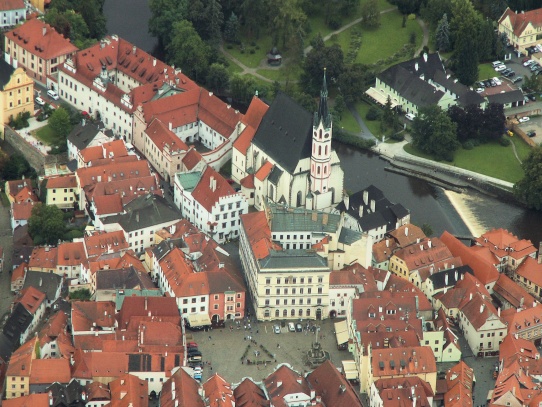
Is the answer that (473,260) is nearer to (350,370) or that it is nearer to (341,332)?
(341,332)

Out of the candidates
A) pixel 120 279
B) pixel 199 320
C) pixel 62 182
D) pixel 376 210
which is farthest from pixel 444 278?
pixel 62 182

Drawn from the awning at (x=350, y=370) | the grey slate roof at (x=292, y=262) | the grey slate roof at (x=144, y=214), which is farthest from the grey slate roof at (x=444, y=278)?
the grey slate roof at (x=144, y=214)

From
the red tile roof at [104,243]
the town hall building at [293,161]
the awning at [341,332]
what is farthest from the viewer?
the town hall building at [293,161]

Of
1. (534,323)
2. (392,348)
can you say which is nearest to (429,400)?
(392,348)

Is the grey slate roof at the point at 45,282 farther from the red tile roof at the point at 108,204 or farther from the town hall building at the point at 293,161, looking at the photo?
the town hall building at the point at 293,161

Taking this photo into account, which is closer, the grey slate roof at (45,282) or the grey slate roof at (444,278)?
the grey slate roof at (45,282)

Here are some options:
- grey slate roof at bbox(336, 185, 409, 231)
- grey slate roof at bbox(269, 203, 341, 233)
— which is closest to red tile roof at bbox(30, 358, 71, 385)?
grey slate roof at bbox(269, 203, 341, 233)
